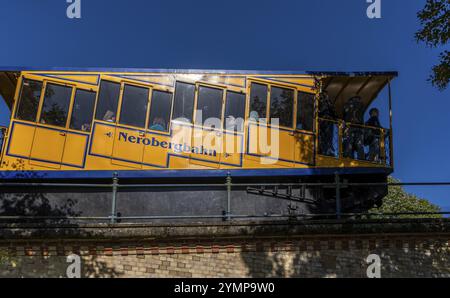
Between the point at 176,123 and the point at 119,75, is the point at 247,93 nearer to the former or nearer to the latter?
the point at 176,123

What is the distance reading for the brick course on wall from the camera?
10055 mm

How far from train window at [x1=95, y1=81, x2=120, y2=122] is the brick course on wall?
11.5ft

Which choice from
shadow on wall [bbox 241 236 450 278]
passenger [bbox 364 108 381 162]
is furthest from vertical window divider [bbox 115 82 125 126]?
passenger [bbox 364 108 381 162]

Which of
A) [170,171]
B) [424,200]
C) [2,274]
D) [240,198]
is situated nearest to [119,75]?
[170,171]

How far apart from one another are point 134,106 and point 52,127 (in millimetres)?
1922

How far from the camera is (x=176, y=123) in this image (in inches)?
501

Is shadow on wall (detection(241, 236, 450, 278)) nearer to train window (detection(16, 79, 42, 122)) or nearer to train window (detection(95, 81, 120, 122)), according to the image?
train window (detection(95, 81, 120, 122))

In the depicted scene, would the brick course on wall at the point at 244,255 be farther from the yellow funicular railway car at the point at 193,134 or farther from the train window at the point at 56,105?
the train window at the point at 56,105

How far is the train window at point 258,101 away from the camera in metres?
12.9

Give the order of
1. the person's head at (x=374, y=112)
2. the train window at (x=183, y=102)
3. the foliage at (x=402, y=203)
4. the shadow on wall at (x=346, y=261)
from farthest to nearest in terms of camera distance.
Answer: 1. the foliage at (x=402, y=203)
2. the person's head at (x=374, y=112)
3. the train window at (x=183, y=102)
4. the shadow on wall at (x=346, y=261)

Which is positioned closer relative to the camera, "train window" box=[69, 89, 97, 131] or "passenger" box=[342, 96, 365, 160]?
"train window" box=[69, 89, 97, 131]

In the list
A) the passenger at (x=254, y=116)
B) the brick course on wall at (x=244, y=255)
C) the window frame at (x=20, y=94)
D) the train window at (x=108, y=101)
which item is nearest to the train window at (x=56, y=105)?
the window frame at (x=20, y=94)

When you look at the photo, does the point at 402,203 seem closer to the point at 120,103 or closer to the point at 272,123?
the point at 272,123

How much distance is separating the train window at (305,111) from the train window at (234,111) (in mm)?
1354
